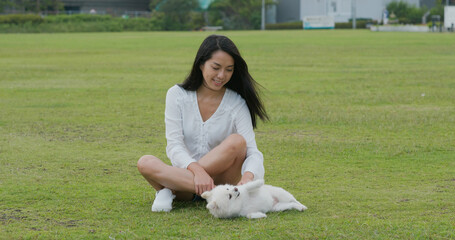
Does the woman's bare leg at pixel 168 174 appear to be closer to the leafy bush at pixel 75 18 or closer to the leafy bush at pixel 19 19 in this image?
the leafy bush at pixel 19 19

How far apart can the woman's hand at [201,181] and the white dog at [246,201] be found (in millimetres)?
146

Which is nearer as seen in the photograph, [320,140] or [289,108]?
[320,140]

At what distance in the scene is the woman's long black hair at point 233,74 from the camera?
487 centimetres

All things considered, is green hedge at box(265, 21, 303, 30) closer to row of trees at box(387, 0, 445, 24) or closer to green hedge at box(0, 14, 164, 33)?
row of trees at box(387, 0, 445, 24)

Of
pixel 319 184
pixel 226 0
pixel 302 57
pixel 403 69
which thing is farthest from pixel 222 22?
pixel 319 184

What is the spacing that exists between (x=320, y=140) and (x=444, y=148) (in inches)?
53.1

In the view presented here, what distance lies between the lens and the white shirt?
508cm

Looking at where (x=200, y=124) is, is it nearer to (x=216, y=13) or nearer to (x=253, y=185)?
(x=253, y=185)

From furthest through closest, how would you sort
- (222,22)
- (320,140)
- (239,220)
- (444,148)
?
1. (222,22)
2. (320,140)
3. (444,148)
4. (239,220)

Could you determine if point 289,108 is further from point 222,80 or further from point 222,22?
point 222,22

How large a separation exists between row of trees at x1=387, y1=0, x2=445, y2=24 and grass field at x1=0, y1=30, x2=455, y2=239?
54935mm

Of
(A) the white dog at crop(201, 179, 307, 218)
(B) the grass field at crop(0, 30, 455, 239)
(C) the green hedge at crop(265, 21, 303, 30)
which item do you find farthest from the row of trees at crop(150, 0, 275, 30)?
(A) the white dog at crop(201, 179, 307, 218)

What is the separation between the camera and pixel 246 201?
15.0 ft

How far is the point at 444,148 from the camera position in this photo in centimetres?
739
